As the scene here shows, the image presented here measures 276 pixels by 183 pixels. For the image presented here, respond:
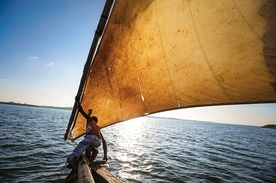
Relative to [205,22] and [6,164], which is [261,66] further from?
[6,164]

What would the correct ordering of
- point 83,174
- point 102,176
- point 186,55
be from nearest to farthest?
point 186,55 → point 83,174 → point 102,176

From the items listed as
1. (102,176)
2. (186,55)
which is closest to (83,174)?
(102,176)

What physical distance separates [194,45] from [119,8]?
1.44m

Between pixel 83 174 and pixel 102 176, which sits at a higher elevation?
pixel 83 174

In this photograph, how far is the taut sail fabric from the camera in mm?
2416

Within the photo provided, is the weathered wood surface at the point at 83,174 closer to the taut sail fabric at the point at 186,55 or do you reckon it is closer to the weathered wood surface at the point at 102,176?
the weathered wood surface at the point at 102,176

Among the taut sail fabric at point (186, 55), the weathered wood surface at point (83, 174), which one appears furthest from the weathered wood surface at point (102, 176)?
the taut sail fabric at point (186, 55)

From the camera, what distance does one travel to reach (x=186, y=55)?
304cm

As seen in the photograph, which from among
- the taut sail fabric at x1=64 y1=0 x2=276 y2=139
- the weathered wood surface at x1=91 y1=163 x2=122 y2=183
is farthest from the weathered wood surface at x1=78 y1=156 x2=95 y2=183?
the taut sail fabric at x1=64 y1=0 x2=276 y2=139

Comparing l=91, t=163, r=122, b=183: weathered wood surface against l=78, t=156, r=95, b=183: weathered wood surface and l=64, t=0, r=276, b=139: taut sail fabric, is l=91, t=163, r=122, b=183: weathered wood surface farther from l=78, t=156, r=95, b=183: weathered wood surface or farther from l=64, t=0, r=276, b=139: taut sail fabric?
l=64, t=0, r=276, b=139: taut sail fabric

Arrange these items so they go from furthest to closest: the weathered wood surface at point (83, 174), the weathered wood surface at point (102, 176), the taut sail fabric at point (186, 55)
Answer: the weathered wood surface at point (102, 176) → the weathered wood surface at point (83, 174) → the taut sail fabric at point (186, 55)

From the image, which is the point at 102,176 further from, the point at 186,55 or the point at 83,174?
the point at 186,55

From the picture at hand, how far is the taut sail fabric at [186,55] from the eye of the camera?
2.42 meters

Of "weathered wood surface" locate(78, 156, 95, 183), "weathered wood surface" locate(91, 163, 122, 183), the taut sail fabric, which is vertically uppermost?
the taut sail fabric
